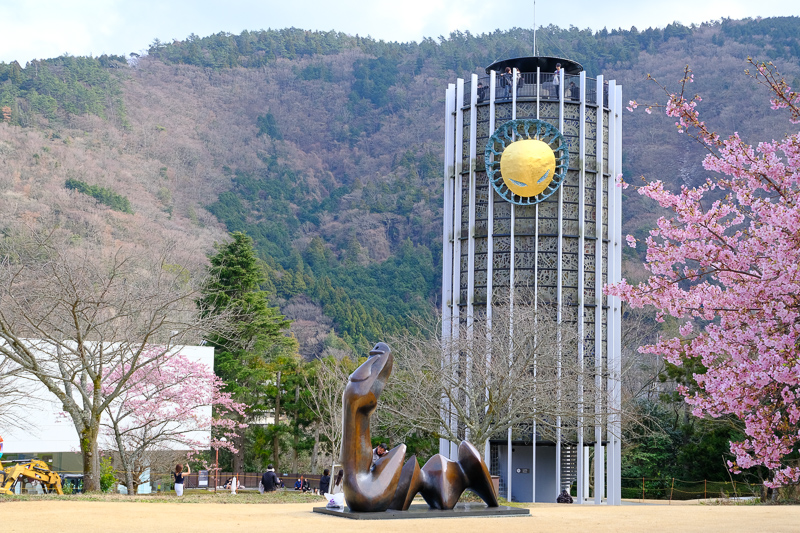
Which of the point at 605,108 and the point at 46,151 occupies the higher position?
A: the point at 46,151

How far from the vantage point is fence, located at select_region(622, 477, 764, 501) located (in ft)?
98.5

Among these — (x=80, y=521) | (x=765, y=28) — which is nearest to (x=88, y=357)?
(x=80, y=521)

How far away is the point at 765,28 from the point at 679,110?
326ft

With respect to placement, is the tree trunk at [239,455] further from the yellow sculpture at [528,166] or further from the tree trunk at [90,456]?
the tree trunk at [90,456]

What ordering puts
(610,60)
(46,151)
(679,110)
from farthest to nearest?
(610,60)
(46,151)
(679,110)

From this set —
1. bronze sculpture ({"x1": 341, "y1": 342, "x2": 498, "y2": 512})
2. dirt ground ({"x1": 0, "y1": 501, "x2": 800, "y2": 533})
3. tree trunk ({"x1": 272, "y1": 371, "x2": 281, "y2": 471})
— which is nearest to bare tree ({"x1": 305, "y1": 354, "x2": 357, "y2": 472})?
tree trunk ({"x1": 272, "y1": 371, "x2": 281, "y2": 471})

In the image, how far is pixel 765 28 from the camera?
97.2 metres

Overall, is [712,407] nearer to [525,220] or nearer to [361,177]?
[525,220]

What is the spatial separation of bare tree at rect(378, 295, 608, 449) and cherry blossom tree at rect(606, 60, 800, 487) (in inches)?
444

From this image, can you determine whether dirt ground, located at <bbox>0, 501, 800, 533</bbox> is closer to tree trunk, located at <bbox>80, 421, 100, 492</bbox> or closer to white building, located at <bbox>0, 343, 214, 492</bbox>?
tree trunk, located at <bbox>80, 421, 100, 492</bbox>

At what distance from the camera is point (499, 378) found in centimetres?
2030

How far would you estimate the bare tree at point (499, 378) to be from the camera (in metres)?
21.1

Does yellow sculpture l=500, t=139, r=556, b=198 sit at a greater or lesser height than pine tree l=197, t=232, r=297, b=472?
greater

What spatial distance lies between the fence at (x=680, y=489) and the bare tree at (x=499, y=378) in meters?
7.13
